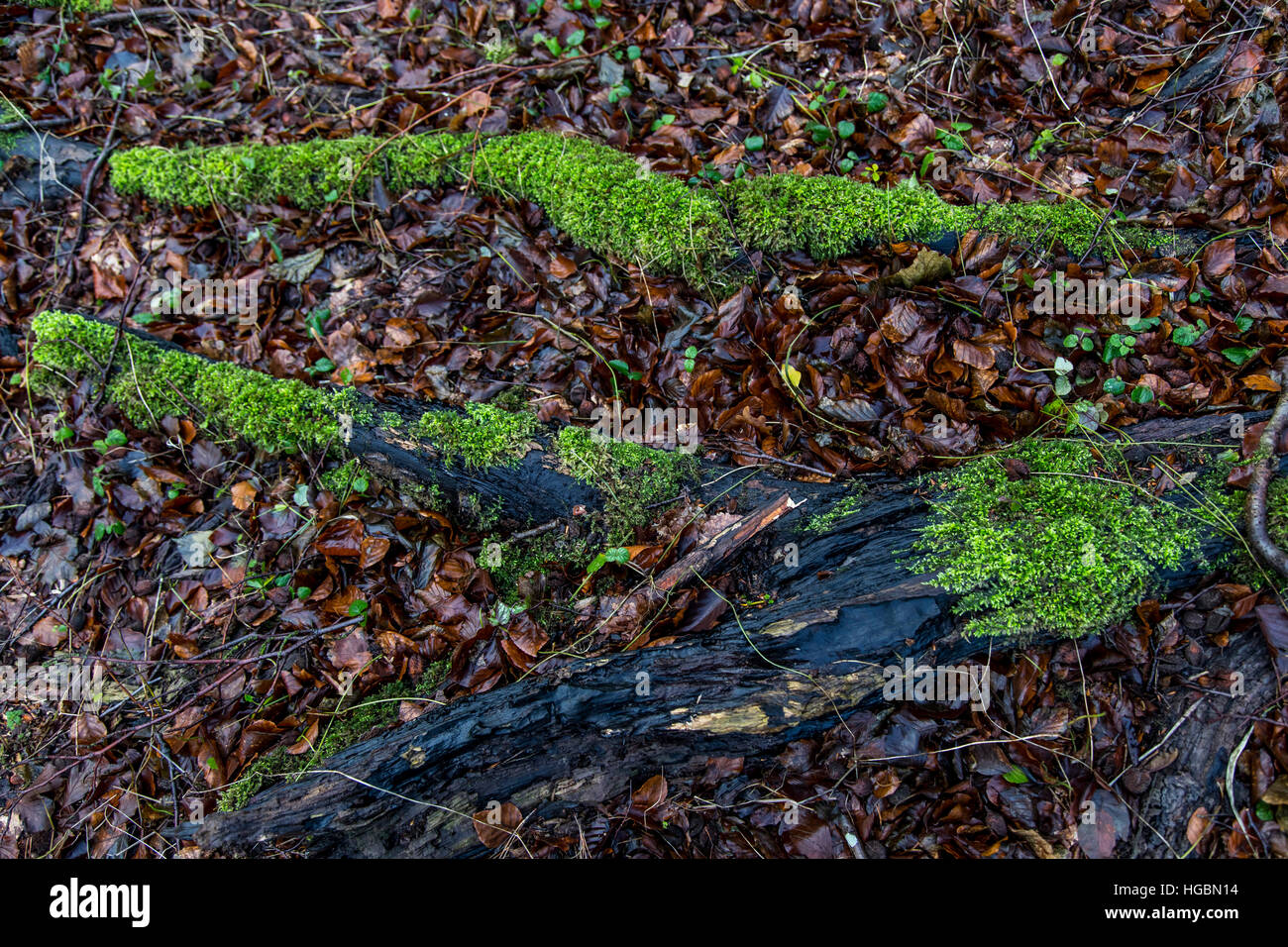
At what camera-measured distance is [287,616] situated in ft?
10.7

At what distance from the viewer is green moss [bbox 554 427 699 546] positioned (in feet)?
9.75

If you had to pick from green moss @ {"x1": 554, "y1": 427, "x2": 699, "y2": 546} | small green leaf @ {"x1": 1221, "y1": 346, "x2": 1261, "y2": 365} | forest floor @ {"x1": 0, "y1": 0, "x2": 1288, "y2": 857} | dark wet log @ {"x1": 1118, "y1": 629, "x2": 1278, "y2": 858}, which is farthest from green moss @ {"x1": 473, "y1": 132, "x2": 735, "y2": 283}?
dark wet log @ {"x1": 1118, "y1": 629, "x2": 1278, "y2": 858}

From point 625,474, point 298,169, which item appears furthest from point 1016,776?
point 298,169

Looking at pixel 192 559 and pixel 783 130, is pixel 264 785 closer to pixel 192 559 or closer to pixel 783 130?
pixel 192 559

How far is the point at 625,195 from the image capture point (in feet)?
11.7

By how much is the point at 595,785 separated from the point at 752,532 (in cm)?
123

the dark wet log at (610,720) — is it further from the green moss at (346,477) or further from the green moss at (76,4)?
the green moss at (76,4)

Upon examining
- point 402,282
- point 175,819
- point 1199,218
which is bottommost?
point 175,819

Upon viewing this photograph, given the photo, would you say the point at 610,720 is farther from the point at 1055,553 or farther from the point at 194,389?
the point at 194,389

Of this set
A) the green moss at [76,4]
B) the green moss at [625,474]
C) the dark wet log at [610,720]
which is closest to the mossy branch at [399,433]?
the green moss at [625,474]

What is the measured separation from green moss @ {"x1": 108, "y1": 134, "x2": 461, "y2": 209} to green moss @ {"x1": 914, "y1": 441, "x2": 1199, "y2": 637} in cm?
361

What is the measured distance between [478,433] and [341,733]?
4.88 ft

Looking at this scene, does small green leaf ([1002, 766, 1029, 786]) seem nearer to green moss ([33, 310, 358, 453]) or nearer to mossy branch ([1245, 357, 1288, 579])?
mossy branch ([1245, 357, 1288, 579])
